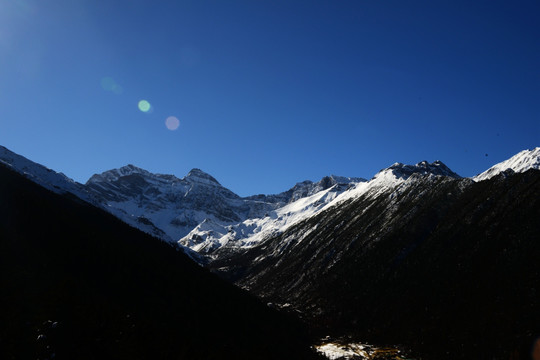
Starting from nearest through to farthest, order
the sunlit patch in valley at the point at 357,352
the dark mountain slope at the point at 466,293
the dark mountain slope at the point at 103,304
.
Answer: the dark mountain slope at the point at 103,304 → the dark mountain slope at the point at 466,293 → the sunlit patch in valley at the point at 357,352

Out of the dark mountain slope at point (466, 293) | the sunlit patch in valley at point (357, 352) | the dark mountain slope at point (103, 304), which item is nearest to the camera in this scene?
the dark mountain slope at point (103, 304)

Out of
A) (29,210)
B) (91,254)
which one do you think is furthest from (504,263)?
(29,210)

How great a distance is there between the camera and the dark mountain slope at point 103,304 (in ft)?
164

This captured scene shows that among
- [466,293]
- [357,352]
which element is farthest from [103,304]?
[466,293]

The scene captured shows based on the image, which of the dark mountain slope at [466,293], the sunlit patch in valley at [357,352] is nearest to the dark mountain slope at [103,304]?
the sunlit patch in valley at [357,352]

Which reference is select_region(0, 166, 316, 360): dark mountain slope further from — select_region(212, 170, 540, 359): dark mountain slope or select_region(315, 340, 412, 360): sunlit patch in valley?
select_region(212, 170, 540, 359): dark mountain slope

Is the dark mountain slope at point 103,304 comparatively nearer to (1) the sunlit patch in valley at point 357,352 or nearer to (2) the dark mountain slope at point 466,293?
(1) the sunlit patch in valley at point 357,352

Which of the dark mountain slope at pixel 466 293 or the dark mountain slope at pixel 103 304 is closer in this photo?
Answer: the dark mountain slope at pixel 103 304

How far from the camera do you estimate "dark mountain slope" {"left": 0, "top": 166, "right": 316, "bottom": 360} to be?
5006cm

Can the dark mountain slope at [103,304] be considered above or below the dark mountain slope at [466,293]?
below

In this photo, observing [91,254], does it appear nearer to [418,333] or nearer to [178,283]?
[178,283]

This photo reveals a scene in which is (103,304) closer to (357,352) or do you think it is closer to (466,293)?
(357,352)

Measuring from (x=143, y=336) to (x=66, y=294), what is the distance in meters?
15.7

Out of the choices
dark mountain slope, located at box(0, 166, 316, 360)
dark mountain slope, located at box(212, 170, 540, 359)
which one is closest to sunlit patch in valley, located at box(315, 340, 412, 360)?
dark mountain slope, located at box(212, 170, 540, 359)
